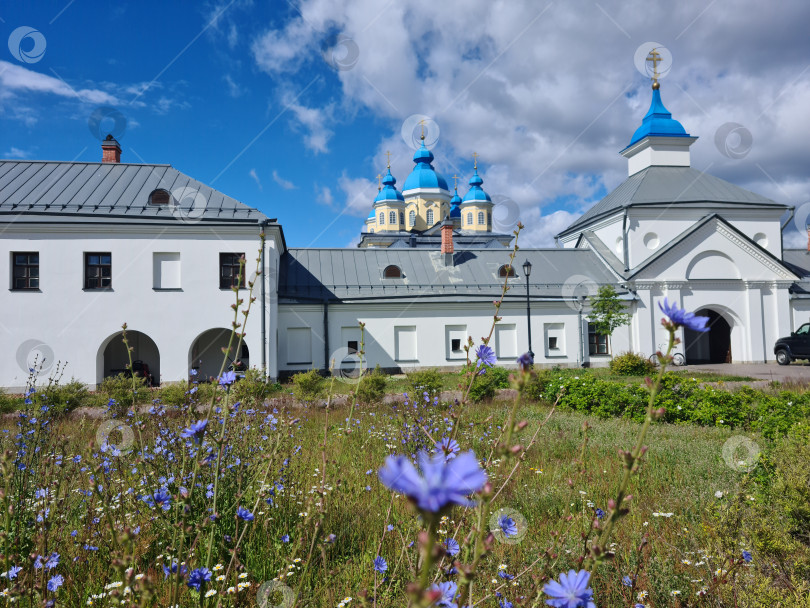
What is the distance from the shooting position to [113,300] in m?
18.3

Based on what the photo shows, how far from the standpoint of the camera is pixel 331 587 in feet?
10.9

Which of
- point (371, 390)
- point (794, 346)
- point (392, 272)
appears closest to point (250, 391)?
point (371, 390)

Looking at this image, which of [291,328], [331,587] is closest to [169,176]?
[291,328]

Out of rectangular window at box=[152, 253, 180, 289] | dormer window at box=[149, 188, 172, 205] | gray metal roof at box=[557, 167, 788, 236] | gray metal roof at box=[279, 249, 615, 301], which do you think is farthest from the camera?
gray metal roof at box=[557, 167, 788, 236]

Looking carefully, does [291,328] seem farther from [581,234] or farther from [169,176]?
[581,234]

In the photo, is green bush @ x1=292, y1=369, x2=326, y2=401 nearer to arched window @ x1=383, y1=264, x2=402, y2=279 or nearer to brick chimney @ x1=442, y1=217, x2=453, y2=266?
arched window @ x1=383, y1=264, x2=402, y2=279

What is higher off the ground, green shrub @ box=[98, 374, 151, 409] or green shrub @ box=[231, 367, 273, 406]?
green shrub @ box=[231, 367, 273, 406]

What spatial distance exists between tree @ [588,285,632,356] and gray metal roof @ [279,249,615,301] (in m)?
1.85

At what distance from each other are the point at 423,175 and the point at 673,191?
32.0m

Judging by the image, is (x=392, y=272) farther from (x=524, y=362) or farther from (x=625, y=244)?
(x=524, y=362)

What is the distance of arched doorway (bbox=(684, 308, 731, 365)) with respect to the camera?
27406 mm

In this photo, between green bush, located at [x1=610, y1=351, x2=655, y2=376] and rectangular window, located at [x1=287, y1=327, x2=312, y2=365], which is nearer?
green bush, located at [x1=610, y1=351, x2=655, y2=376]

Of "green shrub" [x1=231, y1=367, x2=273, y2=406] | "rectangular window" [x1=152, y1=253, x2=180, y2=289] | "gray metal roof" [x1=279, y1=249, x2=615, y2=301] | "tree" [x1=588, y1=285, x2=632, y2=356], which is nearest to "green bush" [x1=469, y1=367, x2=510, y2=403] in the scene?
"green shrub" [x1=231, y1=367, x2=273, y2=406]

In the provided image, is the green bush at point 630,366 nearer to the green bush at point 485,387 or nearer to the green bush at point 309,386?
the green bush at point 485,387
